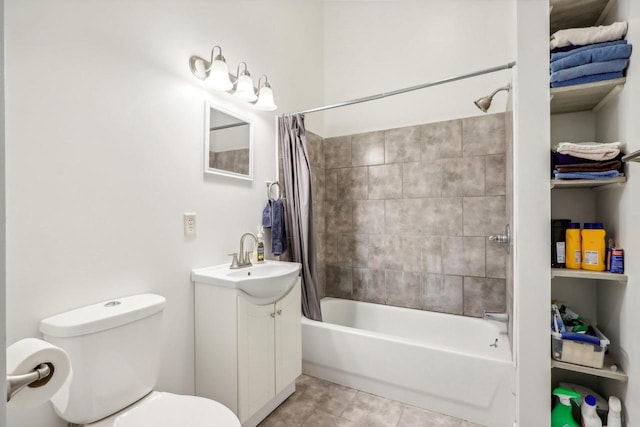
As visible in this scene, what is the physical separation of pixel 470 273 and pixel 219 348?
2000 mm

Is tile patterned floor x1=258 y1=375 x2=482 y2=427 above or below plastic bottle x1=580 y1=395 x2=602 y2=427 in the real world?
below

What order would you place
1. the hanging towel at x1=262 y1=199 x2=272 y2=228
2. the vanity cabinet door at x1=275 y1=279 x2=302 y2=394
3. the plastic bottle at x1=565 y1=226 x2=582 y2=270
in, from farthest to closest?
the hanging towel at x1=262 y1=199 x2=272 y2=228 < the vanity cabinet door at x1=275 y1=279 x2=302 y2=394 < the plastic bottle at x1=565 y1=226 x2=582 y2=270

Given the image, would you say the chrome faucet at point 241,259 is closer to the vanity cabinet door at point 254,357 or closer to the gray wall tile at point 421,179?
the vanity cabinet door at point 254,357

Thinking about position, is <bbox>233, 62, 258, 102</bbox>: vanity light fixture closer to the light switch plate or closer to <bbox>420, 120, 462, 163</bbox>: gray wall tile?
the light switch plate

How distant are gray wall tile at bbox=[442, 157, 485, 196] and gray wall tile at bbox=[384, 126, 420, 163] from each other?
0.96 feet

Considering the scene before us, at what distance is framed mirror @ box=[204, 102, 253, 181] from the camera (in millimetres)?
1841

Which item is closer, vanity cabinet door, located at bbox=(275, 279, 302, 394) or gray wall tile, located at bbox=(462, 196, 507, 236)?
vanity cabinet door, located at bbox=(275, 279, 302, 394)

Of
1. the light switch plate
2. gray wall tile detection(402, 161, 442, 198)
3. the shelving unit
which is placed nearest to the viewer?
the shelving unit

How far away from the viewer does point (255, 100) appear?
2082 millimetres

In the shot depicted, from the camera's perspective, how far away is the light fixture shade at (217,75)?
1.75 m

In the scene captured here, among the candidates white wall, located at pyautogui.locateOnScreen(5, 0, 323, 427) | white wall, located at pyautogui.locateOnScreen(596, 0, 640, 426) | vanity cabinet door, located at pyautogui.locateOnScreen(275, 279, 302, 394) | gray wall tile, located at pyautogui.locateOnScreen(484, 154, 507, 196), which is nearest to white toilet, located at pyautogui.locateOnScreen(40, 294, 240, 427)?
white wall, located at pyautogui.locateOnScreen(5, 0, 323, 427)

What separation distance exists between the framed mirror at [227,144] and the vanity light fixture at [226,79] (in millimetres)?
136

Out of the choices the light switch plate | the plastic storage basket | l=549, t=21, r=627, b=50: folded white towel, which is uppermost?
l=549, t=21, r=627, b=50: folded white towel

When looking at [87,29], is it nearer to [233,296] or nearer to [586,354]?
[233,296]
